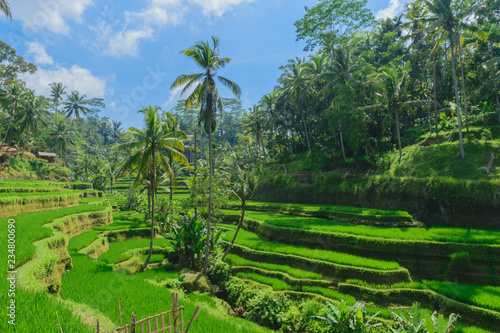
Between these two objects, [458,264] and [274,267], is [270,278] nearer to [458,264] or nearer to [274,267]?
[274,267]

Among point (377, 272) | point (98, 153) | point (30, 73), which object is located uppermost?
point (30, 73)

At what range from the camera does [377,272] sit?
1138 centimetres

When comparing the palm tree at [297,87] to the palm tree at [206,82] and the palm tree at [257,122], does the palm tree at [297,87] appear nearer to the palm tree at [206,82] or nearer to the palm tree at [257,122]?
the palm tree at [257,122]

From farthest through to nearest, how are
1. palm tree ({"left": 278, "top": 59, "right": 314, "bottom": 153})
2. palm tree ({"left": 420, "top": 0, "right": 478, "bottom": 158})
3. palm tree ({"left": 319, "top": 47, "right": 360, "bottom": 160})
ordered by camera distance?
1. palm tree ({"left": 278, "top": 59, "right": 314, "bottom": 153})
2. palm tree ({"left": 319, "top": 47, "right": 360, "bottom": 160})
3. palm tree ({"left": 420, "top": 0, "right": 478, "bottom": 158})

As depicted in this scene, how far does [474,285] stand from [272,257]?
9434mm

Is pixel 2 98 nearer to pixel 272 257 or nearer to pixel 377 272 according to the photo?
pixel 272 257

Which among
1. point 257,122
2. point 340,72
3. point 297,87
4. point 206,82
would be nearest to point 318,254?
point 206,82

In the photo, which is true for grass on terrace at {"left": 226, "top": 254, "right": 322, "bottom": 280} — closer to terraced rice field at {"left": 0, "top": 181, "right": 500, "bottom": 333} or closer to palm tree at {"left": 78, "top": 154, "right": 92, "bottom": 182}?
terraced rice field at {"left": 0, "top": 181, "right": 500, "bottom": 333}

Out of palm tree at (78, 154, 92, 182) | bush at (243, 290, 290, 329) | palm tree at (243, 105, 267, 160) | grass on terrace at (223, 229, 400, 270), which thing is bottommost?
bush at (243, 290, 290, 329)

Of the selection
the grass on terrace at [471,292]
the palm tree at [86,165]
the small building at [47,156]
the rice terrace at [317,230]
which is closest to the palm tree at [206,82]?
the rice terrace at [317,230]

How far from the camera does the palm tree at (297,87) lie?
3247 centimetres

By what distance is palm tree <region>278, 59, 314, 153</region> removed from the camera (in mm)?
32469

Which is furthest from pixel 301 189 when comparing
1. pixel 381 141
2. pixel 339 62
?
pixel 339 62

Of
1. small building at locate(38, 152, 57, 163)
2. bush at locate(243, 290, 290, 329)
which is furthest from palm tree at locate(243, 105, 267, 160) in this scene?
small building at locate(38, 152, 57, 163)
